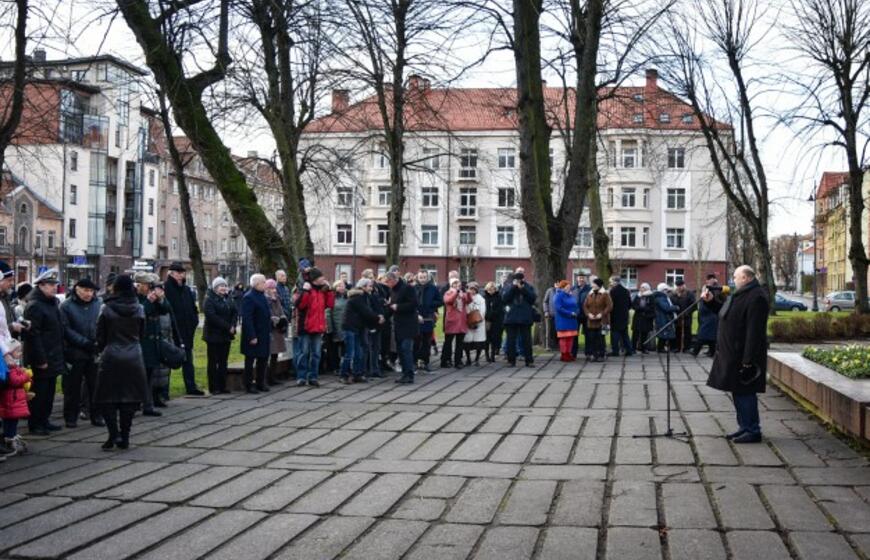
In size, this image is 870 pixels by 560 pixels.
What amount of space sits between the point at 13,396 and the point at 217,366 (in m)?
5.29

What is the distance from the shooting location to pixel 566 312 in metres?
20.5

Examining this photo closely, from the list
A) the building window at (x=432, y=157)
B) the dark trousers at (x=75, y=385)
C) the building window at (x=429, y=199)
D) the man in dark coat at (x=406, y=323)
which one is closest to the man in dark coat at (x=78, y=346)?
the dark trousers at (x=75, y=385)

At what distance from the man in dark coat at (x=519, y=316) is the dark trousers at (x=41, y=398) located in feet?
33.5

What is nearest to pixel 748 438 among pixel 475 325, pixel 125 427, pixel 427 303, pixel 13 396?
pixel 125 427

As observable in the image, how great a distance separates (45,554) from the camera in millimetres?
5723

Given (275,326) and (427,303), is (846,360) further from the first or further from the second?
(427,303)

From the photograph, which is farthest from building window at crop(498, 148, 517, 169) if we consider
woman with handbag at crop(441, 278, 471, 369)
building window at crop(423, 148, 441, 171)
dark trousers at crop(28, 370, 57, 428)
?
dark trousers at crop(28, 370, 57, 428)

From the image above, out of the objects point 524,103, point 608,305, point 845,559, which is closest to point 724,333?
point 845,559

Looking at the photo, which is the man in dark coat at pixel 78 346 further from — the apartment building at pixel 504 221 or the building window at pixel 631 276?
the building window at pixel 631 276

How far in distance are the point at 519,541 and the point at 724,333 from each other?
16.2ft

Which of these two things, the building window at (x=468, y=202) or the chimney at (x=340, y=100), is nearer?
the chimney at (x=340, y=100)

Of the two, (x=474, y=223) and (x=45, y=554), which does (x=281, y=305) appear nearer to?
(x=45, y=554)

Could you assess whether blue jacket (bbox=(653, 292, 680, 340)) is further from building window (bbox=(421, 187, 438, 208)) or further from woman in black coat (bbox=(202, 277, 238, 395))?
building window (bbox=(421, 187, 438, 208))

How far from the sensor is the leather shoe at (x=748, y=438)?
952 centimetres
